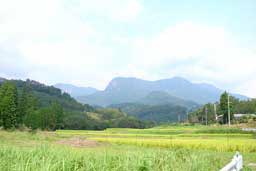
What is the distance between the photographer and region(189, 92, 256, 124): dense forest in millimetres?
72938

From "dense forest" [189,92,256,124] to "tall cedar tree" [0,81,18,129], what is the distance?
3489 cm

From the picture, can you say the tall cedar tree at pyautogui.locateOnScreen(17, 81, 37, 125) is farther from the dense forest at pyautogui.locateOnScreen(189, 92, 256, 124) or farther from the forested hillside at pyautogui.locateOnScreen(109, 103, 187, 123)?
the forested hillside at pyautogui.locateOnScreen(109, 103, 187, 123)

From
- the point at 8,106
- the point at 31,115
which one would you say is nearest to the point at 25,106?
the point at 31,115

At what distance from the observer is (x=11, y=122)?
6138cm

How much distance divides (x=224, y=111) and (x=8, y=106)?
3850 cm

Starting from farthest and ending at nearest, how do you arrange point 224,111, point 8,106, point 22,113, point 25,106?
point 224,111
point 25,106
point 22,113
point 8,106

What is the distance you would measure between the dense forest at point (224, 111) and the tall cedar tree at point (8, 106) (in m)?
34.9

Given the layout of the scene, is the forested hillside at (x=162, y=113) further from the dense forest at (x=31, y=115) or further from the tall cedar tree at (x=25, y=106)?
the tall cedar tree at (x=25, y=106)

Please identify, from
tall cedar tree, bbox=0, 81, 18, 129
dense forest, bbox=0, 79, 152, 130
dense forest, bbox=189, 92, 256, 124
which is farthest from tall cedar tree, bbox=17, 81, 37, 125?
dense forest, bbox=189, 92, 256, 124

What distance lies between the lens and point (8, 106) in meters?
60.7

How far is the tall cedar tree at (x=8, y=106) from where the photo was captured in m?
60.6

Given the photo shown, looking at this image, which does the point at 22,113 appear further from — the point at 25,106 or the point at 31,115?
the point at 31,115

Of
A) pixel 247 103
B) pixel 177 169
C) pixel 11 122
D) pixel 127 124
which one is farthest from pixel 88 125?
pixel 177 169

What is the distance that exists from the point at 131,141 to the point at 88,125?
193ft
